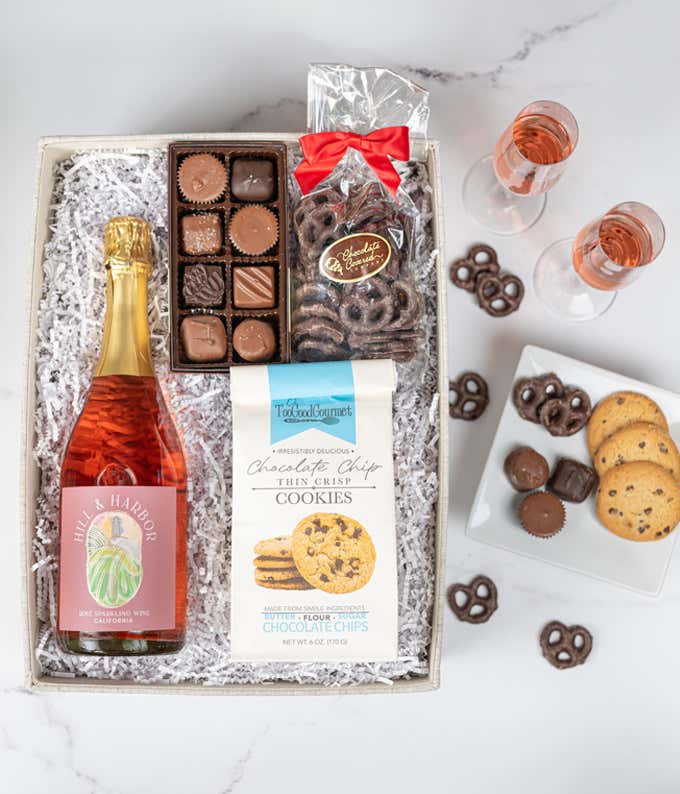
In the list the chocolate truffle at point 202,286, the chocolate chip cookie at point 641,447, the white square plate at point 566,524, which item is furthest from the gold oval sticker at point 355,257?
the chocolate chip cookie at point 641,447

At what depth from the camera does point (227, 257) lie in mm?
1489

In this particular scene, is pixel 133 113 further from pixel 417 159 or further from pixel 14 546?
pixel 14 546

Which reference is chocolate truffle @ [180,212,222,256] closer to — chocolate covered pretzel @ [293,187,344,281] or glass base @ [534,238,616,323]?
chocolate covered pretzel @ [293,187,344,281]

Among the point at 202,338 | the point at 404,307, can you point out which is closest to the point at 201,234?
Result: the point at 202,338

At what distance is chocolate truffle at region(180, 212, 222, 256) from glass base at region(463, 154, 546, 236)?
2.09ft

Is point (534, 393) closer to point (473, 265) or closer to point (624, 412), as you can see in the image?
point (624, 412)

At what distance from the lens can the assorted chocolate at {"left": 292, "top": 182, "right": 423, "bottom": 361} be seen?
57.7 inches

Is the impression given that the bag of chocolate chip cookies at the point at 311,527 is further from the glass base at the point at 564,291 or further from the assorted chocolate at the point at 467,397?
the glass base at the point at 564,291

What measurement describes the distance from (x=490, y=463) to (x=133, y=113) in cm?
120

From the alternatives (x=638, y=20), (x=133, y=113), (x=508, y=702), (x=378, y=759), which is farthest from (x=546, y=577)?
(x=133, y=113)

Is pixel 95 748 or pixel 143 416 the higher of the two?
pixel 143 416

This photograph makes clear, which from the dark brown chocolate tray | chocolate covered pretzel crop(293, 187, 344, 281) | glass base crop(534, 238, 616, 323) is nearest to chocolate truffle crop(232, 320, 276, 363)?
the dark brown chocolate tray

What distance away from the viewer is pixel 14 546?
5.60ft

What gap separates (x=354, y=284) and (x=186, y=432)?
1.55 feet
